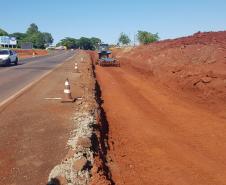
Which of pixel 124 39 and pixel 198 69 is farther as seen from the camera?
pixel 124 39

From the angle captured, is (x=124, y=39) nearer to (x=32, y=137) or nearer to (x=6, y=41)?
(x=6, y=41)

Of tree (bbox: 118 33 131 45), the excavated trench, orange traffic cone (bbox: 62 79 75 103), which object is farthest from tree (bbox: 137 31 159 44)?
the excavated trench

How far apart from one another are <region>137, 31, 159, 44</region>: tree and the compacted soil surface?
77.3 m

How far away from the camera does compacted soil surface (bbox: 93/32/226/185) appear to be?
30.7 ft

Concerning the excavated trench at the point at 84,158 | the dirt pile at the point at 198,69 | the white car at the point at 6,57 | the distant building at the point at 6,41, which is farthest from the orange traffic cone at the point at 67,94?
the distant building at the point at 6,41

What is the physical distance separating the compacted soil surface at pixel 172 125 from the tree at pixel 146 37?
254 ft

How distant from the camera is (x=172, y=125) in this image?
568 inches

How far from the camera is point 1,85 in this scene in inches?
800

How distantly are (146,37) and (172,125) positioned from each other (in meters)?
94.1

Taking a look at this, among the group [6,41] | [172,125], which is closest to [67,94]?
[172,125]

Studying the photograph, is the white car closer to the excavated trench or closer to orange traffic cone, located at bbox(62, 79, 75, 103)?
orange traffic cone, located at bbox(62, 79, 75, 103)

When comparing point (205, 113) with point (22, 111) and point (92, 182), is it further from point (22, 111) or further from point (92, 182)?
→ point (92, 182)

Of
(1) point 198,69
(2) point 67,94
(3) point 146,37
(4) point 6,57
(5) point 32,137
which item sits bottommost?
(4) point 6,57

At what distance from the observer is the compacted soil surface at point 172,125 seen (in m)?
9.34
